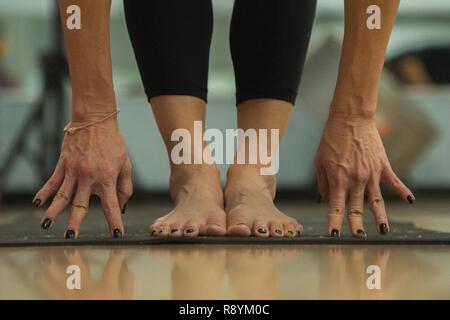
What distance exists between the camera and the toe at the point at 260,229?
1.33 m

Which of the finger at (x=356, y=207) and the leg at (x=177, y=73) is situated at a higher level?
the leg at (x=177, y=73)

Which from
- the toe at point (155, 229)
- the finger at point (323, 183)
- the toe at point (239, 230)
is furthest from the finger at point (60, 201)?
the finger at point (323, 183)

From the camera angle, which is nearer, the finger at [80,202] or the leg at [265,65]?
the finger at [80,202]

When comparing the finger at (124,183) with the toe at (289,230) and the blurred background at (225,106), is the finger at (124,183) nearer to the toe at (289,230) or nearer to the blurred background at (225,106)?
the toe at (289,230)

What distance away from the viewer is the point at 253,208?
1.37 metres

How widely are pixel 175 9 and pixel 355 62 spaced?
0.98 ft

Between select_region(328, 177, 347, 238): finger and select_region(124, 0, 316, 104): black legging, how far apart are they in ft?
0.73

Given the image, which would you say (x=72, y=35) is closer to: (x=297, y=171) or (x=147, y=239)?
(x=147, y=239)

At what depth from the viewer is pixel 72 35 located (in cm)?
128

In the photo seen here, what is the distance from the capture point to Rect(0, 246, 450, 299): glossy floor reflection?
34.3 inches

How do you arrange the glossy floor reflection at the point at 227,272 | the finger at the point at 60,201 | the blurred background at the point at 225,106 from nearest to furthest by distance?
the glossy floor reflection at the point at 227,272, the finger at the point at 60,201, the blurred background at the point at 225,106

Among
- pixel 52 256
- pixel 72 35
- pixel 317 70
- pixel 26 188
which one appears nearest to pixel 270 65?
pixel 72 35

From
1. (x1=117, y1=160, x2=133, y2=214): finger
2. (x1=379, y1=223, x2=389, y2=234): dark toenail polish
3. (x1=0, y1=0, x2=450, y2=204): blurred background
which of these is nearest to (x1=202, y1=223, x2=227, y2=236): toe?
(x1=117, y1=160, x2=133, y2=214): finger

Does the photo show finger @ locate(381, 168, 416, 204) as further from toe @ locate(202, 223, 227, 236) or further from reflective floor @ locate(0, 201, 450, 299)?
toe @ locate(202, 223, 227, 236)
